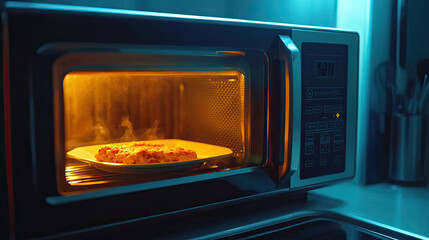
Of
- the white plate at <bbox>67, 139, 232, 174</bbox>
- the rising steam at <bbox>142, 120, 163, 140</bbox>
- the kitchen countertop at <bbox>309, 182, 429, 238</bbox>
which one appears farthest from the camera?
the rising steam at <bbox>142, 120, 163, 140</bbox>

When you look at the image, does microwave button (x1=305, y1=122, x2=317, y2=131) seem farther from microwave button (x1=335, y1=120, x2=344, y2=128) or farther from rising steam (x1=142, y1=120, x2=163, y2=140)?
rising steam (x1=142, y1=120, x2=163, y2=140)

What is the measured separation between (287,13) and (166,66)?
625mm

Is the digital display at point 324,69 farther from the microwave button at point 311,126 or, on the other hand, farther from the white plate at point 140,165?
the white plate at point 140,165

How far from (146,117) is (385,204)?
22.9 inches

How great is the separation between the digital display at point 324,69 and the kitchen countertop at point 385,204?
291 mm

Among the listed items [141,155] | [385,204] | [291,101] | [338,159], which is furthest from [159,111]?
[385,204]

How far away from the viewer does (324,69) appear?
873 mm

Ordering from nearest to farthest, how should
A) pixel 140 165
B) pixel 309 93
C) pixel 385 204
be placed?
pixel 140 165 → pixel 309 93 → pixel 385 204

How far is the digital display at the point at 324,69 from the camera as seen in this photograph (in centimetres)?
86

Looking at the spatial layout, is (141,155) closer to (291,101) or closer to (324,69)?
(291,101)

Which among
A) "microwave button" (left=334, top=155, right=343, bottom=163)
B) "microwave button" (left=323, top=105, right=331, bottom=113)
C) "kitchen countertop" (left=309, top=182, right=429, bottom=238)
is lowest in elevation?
"kitchen countertop" (left=309, top=182, right=429, bottom=238)

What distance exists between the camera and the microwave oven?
57 cm

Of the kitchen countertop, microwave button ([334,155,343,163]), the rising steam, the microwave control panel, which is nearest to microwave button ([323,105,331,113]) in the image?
the microwave control panel

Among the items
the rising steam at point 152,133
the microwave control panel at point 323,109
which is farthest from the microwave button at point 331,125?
the rising steam at point 152,133
